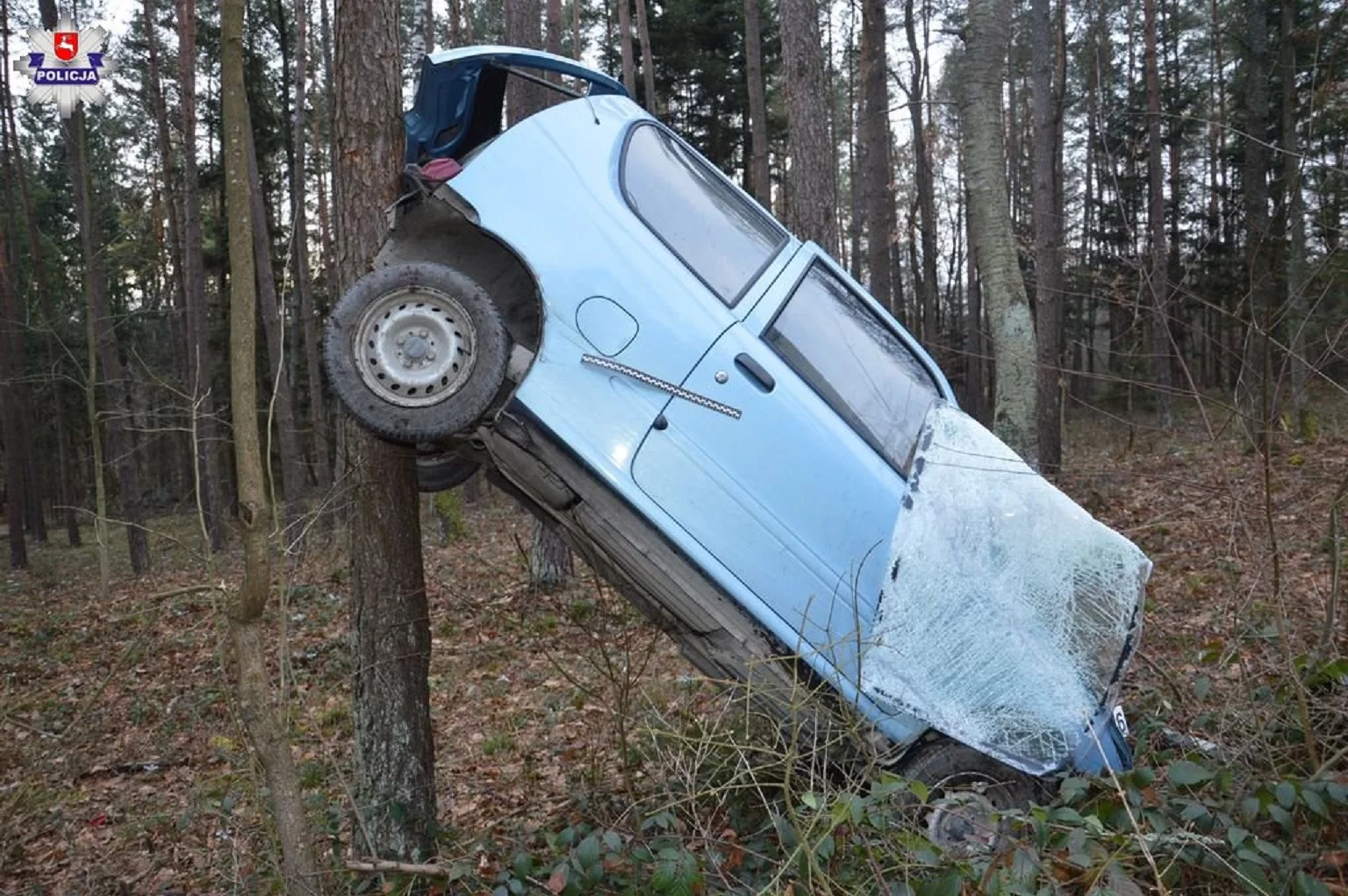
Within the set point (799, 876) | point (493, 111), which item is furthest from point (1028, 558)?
point (493, 111)

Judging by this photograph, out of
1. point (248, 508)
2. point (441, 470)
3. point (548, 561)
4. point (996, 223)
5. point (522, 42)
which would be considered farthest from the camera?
point (522, 42)

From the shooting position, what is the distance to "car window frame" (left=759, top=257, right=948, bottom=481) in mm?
3977

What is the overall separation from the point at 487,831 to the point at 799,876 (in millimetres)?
1637

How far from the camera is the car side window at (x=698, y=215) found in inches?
161

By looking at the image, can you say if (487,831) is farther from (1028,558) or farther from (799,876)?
(1028,558)

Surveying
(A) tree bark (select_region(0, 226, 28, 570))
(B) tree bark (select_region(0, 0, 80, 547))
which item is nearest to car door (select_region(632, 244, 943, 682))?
(B) tree bark (select_region(0, 0, 80, 547))

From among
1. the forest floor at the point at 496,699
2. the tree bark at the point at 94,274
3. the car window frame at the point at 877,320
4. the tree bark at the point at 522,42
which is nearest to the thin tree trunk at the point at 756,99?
the tree bark at the point at 522,42

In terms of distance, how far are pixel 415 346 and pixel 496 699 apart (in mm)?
3687

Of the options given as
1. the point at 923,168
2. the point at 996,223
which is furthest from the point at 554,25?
the point at 923,168

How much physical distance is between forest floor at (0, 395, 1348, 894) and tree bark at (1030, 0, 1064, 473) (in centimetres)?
120

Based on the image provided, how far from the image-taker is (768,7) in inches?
952

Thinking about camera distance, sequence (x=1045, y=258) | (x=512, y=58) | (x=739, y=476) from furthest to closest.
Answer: (x=1045, y=258), (x=512, y=58), (x=739, y=476)

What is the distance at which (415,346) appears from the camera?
3.88m

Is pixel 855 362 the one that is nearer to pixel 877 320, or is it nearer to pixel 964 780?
pixel 877 320
